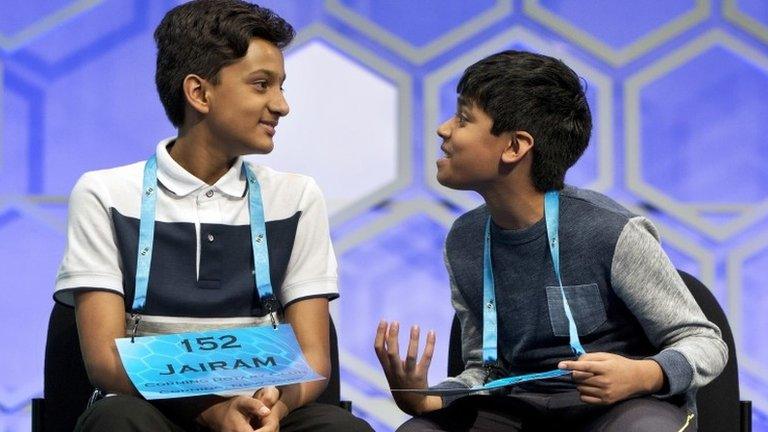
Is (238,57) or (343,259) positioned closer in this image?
(238,57)

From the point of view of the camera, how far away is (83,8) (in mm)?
3182

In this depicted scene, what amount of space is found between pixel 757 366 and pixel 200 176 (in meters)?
1.61

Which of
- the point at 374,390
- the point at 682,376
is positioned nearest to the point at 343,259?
the point at 374,390

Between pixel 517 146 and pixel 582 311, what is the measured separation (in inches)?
12.9

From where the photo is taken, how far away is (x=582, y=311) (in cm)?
225

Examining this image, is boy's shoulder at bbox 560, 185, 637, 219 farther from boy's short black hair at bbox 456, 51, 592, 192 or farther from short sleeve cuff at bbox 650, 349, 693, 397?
short sleeve cuff at bbox 650, 349, 693, 397

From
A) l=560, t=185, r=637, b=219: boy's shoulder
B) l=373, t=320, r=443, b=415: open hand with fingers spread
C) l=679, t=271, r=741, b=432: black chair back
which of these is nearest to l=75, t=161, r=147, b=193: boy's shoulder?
l=373, t=320, r=443, b=415: open hand with fingers spread

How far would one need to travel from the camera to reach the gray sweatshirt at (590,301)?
2.18 m

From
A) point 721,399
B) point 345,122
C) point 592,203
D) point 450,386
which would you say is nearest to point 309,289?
point 450,386

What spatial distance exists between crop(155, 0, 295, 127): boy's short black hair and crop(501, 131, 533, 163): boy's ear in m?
0.46

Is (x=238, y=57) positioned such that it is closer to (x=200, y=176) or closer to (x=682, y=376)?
(x=200, y=176)

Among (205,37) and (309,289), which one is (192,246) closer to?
(309,289)

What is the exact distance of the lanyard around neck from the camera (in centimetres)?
225

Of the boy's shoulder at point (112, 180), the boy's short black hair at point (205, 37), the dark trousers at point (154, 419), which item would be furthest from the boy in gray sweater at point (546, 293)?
the boy's shoulder at point (112, 180)
